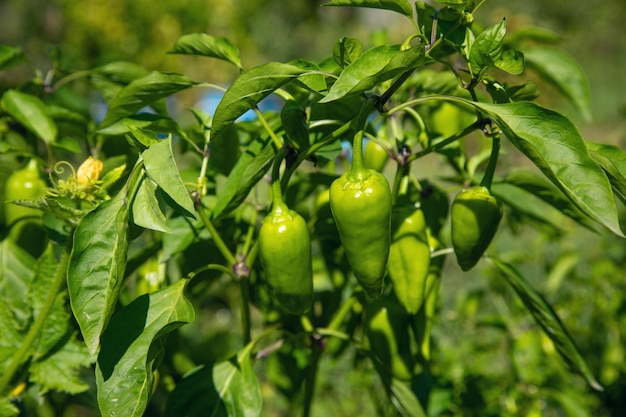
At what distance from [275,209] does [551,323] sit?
0.39 meters

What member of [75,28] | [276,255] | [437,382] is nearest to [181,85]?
[276,255]

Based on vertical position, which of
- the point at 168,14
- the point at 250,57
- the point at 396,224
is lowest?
the point at 250,57

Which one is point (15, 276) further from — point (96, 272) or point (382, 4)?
point (382, 4)

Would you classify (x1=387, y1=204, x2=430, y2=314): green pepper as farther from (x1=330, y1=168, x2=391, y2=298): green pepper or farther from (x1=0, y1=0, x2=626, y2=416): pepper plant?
(x1=330, y1=168, x2=391, y2=298): green pepper

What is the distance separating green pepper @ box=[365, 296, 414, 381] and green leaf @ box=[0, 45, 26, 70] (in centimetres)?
61

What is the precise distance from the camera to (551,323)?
0.87 meters

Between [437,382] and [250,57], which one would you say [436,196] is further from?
[250,57]

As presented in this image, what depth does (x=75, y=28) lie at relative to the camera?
16.4ft

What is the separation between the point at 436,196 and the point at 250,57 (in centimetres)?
543

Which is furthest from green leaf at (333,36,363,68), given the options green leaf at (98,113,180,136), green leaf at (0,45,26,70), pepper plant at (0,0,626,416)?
green leaf at (0,45,26,70)

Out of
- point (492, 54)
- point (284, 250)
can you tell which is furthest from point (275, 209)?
point (492, 54)

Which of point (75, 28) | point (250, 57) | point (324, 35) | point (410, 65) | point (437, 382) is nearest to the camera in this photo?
point (410, 65)

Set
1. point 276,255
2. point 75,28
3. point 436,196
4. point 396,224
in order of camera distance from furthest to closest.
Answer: point 75,28, point 436,196, point 396,224, point 276,255

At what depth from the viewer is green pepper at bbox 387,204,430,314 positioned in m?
0.83
